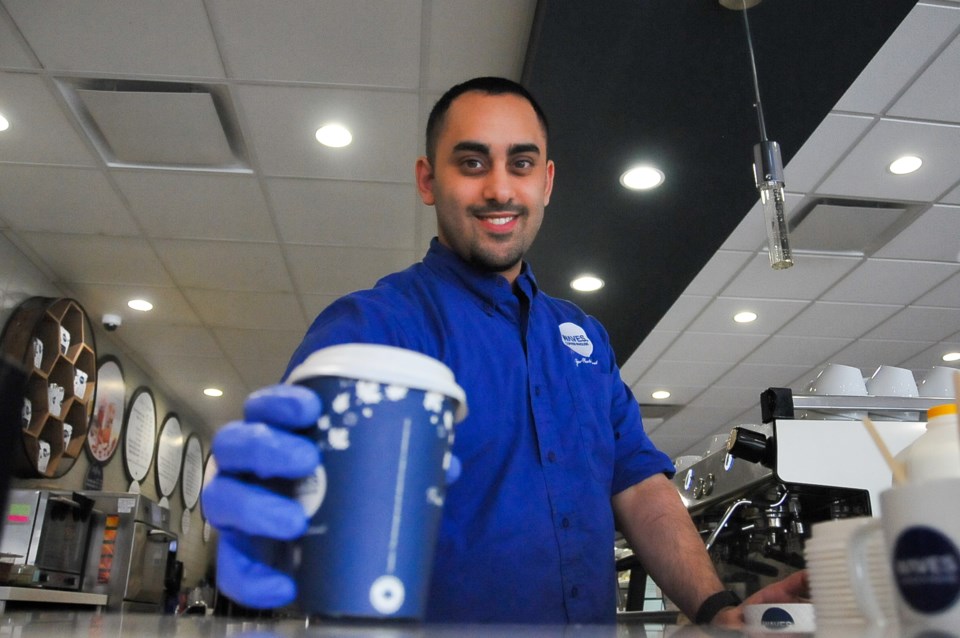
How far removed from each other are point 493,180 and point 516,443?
1.14ft

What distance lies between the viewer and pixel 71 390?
15.7 ft

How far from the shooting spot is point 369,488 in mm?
433

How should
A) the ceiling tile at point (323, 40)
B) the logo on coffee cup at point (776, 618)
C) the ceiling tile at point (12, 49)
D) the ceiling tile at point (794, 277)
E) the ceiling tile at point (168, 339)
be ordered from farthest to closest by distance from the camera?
the ceiling tile at point (168, 339), the ceiling tile at point (794, 277), the ceiling tile at point (12, 49), the ceiling tile at point (323, 40), the logo on coffee cup at point (776, 618)

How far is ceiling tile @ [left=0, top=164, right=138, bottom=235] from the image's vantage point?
3750mm

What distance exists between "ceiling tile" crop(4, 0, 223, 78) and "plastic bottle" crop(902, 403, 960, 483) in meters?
2.72

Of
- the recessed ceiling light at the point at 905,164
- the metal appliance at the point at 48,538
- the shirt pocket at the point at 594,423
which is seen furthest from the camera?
the metal appliance at the point at 48,538

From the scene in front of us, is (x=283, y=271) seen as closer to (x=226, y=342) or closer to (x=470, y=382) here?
(x=226, y=342)

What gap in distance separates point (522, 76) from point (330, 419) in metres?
2.59

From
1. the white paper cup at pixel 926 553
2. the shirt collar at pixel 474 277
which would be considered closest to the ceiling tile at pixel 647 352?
the shirt collar at pixel 474 277

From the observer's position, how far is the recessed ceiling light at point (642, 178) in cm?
321

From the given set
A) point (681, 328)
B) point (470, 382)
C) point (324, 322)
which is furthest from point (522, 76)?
point (681, 328)

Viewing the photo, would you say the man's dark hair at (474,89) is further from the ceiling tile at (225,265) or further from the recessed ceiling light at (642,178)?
the ceiling tile at (225,265)

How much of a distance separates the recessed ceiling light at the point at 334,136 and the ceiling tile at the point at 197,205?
520mm

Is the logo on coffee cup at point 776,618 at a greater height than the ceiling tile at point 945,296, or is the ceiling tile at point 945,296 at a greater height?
the ceiling tile at point 945,296
